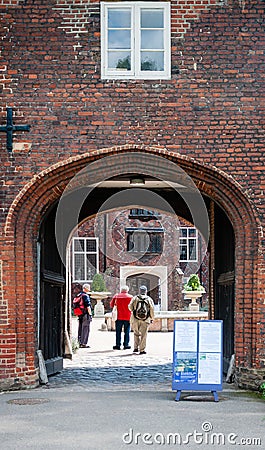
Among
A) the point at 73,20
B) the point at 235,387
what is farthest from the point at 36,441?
the point at 73,20

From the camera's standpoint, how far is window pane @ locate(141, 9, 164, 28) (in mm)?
13445

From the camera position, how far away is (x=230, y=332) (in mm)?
15297

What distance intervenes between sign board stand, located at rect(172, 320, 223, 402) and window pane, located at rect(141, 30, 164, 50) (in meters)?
4.47

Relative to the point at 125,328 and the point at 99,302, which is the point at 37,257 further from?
the point at 99,302

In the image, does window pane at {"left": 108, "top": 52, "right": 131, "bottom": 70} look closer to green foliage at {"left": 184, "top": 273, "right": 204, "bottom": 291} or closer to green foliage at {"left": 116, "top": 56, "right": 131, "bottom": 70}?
green foliage at {"left": 116, "top": 56, "right": 131, "bottom": 70}

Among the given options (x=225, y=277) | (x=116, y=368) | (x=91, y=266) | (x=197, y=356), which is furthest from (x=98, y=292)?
(x=197, y=356)

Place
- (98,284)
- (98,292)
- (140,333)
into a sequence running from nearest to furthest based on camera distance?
(140,333) < (98,292) < (98,284)


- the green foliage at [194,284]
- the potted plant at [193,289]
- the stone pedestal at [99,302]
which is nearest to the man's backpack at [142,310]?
the potted plant at [193,289]

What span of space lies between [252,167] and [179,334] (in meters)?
3.04

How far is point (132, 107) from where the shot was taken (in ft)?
43.8

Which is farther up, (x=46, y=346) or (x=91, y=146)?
(x=91, y=146)

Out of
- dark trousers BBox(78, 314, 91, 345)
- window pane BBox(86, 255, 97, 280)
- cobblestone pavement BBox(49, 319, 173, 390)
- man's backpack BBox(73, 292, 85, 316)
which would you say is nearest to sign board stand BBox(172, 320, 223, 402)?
cobblestone pavement BBox(49, 319, 173, 390)

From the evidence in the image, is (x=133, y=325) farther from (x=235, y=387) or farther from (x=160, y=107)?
(x=160, y=107)

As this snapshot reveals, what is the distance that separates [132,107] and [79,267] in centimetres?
3110
